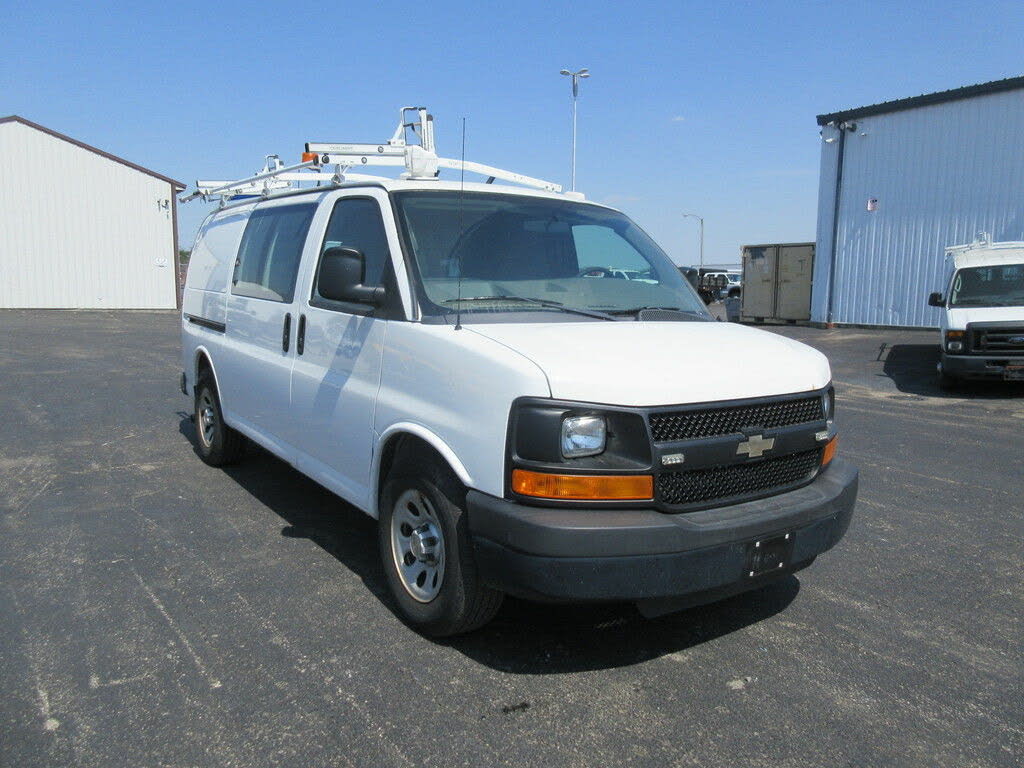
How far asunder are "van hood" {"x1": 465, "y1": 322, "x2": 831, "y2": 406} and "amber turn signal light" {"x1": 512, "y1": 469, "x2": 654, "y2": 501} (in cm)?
28

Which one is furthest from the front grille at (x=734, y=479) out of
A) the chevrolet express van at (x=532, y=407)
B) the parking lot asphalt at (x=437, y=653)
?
the parking lot asphalt at (x=437, y=653)

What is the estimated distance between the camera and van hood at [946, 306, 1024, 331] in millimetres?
10633

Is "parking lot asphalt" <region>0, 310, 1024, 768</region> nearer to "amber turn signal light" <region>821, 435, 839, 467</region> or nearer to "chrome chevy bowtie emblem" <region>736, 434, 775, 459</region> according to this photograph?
"chrome chevy bowtie emblem" <region>736, 434, 775, 459</region>

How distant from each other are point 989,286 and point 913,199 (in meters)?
9.62

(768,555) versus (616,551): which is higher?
(616,551)

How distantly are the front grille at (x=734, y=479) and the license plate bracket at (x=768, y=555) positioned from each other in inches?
8.0

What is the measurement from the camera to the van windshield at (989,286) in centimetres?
1140

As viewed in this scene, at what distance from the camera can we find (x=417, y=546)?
344cm

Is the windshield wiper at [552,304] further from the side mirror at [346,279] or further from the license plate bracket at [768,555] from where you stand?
the license plate bracket at [768,555]

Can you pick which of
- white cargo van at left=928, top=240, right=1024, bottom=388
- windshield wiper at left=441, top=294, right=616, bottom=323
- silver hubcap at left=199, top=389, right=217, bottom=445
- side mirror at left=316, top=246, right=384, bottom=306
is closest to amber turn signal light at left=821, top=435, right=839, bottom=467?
windshield wiper at left=441, top=294, right=616, bottom=323

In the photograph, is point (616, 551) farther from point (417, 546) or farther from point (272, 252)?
point (272, 252)

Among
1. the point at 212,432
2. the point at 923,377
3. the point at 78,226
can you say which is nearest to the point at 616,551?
the point at 212,432

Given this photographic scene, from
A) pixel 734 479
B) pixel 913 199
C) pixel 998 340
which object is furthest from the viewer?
pixel 913 199

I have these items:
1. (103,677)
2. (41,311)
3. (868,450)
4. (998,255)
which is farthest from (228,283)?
(41,311)
